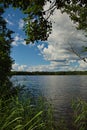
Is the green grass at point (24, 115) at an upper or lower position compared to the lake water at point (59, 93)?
upper

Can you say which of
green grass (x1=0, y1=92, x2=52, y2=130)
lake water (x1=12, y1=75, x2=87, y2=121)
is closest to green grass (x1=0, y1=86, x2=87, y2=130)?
green grass (x1=0, y1=92, x2=52, y2=130)

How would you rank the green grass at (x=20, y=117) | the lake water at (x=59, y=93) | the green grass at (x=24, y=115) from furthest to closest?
the lake water at (x=59, y=93) < the green grass at (x=24, y=115) < the green grass at (x=20, y=117)

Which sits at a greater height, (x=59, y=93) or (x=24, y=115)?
(x=24, y=115)

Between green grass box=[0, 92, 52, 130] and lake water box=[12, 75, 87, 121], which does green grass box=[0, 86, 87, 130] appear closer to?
green grass box=[0, 92, 52, 130]

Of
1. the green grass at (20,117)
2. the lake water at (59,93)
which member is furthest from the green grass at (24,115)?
the lake water at (59,93)

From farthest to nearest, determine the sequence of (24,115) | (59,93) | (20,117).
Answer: (59,93), (24,115), (20,117)

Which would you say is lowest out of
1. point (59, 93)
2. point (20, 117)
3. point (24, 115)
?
point (59, 93)

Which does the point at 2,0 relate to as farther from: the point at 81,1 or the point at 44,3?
the point at 81,1

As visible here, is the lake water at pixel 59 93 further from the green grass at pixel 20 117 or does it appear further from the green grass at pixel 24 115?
the green grass at pixel 20 117

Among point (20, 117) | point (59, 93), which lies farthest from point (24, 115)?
point (59, 93)

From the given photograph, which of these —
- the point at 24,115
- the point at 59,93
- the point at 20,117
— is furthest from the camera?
the point at 59,93

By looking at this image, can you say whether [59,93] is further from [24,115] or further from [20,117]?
[20,117]

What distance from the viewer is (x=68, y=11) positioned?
1098 inches

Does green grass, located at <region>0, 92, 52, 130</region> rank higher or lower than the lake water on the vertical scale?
higher
